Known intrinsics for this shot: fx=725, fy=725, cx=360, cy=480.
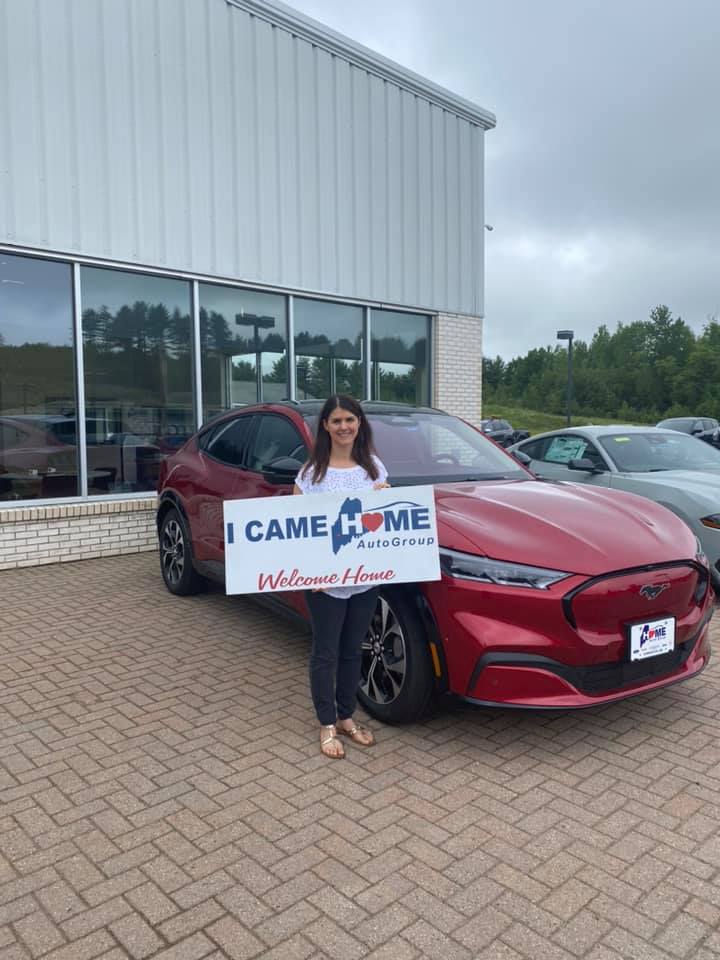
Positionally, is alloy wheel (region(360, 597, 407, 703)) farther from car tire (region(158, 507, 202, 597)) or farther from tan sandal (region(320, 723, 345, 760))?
car tire (region(158, 507, 202, 597))

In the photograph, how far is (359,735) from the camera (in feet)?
11.4

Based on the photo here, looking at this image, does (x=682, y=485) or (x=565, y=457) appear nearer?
(x=682, y=485)

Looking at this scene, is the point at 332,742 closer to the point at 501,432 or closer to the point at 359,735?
the point at 359,735

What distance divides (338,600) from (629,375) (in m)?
95.4

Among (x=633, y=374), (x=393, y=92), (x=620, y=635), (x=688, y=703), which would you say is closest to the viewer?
(x=620, y=635)

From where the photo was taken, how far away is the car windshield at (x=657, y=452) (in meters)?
6.95

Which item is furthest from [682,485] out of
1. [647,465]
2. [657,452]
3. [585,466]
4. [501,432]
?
[501,432]

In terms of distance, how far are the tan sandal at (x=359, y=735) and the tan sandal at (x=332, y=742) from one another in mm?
86

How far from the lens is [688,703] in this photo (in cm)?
397

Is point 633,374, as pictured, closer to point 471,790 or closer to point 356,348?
point 356,348

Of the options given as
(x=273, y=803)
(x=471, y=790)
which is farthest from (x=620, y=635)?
(x=273, y=803)

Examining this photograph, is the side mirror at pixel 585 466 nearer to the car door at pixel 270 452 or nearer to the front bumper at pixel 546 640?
the car door at pixel 270 452

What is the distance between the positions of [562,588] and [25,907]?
2.31 metres

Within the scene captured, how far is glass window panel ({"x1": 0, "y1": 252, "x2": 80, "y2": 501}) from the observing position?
7223 millimetres
